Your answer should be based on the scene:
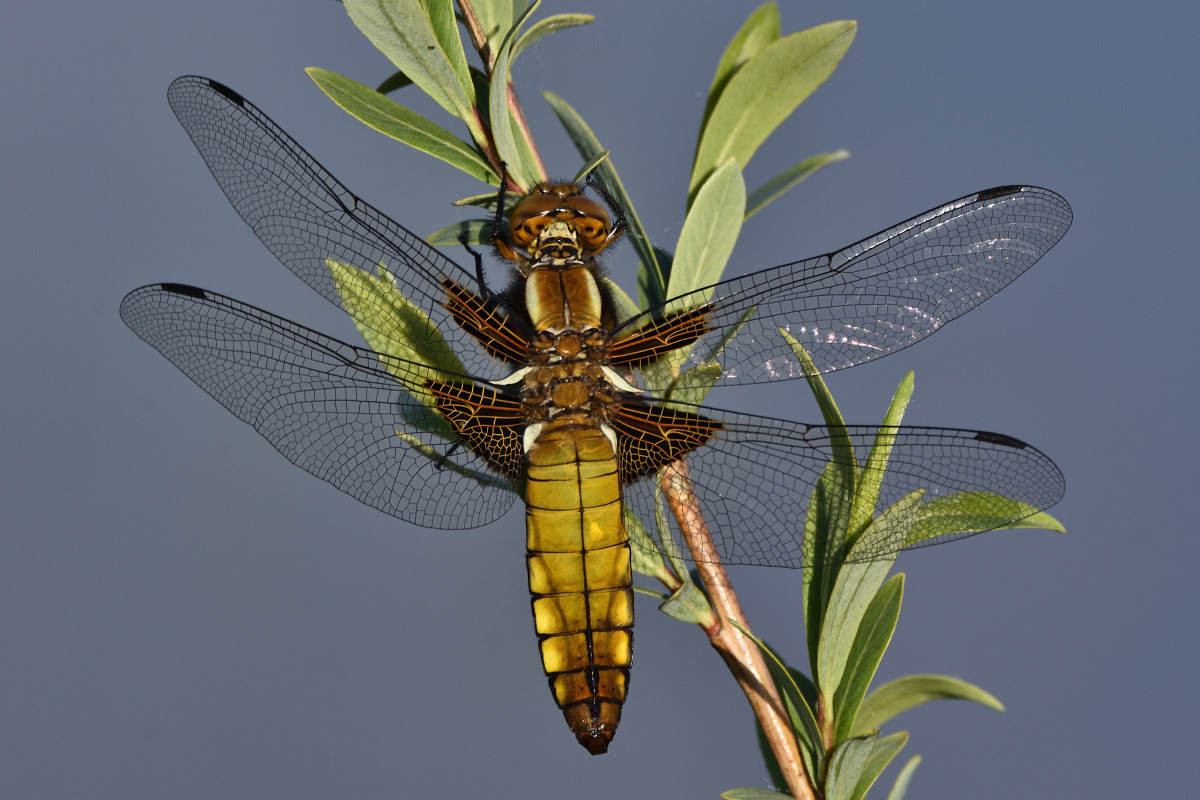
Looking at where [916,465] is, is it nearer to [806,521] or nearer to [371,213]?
[806,521]

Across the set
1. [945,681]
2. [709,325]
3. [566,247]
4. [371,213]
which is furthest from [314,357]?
[945,681]

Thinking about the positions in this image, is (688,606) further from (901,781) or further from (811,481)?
(901,781)

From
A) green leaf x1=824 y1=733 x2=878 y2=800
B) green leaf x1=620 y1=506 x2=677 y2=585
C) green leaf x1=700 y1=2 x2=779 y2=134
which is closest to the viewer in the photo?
green leaf x1=824 y1=733 x2=878 y2=800

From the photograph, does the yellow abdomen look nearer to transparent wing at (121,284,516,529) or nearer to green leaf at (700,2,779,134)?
transparent wing at (121,284,516,529)

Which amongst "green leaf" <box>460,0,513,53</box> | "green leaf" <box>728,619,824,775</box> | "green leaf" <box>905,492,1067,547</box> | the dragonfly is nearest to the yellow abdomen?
the dragonfly

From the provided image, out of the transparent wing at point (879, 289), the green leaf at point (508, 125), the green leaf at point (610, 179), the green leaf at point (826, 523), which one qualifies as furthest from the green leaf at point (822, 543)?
the green leaf at point (508, 125)

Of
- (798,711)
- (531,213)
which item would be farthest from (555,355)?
(798,711)

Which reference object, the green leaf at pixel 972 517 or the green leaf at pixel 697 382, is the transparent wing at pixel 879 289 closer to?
the green leaf at pixel 697 382
